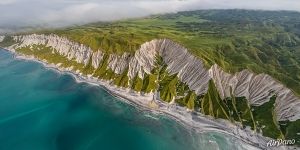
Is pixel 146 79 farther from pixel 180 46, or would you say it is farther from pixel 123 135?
pixel 123 135

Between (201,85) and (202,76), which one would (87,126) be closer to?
(201,85)

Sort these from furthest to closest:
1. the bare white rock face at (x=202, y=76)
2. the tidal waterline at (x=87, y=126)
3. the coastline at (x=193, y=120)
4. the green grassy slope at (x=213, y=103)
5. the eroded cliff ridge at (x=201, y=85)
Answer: the bare white rock face at (x=202, y=76), the eroded cliff ridge at (x=201, y=85), the green grassy slope at (x=213, y=103), the coastline at (x=193, y=120), the tidal waterline at (x=87, y=126)

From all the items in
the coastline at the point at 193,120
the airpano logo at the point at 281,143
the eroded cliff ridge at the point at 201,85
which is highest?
the eroded cliff ridge at the point at 201,85

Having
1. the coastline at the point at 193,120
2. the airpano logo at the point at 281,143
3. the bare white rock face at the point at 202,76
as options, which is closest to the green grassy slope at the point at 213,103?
the airpano logo at the point at 281,143

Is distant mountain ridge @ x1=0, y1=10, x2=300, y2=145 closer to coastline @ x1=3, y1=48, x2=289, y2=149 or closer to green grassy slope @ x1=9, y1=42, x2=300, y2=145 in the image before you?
green grassy slope @ x1=9, y1=42, x2=300, y2=145

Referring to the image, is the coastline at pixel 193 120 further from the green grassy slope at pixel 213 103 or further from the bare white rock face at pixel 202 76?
the bare white rock face at pixel 202 76

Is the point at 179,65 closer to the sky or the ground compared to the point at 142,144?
closer to the sky

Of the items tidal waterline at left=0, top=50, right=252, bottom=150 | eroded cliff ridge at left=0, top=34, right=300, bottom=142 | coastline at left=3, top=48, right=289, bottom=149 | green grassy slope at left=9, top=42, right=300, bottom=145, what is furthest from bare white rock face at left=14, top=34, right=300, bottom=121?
tidal waterline at left=0, top=50, right=252, bottom=150

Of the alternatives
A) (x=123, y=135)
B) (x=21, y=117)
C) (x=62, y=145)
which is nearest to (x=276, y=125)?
(x=123, y=135)
